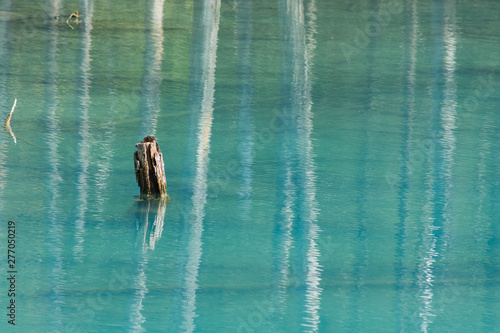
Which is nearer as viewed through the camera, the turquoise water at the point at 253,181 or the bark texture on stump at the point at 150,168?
the turquoise water at the point at 253,181

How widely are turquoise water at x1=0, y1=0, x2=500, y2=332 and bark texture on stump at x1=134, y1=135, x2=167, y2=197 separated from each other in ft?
0.64

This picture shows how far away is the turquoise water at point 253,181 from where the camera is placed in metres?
5.87

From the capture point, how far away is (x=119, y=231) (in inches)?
284

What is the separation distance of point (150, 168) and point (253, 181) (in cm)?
138

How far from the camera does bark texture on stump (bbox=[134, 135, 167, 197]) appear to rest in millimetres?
7672

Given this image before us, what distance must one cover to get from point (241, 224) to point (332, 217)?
3.06 ft

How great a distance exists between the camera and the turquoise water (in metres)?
5.87

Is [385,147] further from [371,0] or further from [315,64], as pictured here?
[371,0]

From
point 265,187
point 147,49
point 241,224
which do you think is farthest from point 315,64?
point 241,224

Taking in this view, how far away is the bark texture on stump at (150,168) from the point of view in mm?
7672

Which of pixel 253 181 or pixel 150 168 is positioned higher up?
pixel 150 168

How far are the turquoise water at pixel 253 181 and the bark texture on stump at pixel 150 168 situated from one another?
19 centimetres

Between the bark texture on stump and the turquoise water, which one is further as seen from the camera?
the bark texture on stump

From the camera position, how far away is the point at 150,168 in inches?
307
